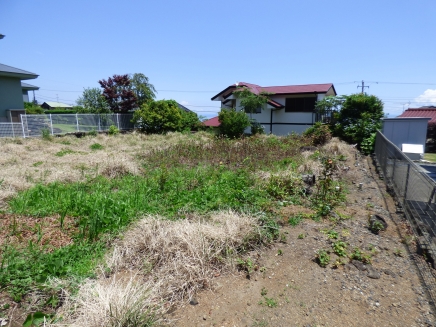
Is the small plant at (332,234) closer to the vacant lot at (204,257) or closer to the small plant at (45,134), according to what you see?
the vacant lot at (204,257)

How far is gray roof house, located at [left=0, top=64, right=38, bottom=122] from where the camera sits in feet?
44.9

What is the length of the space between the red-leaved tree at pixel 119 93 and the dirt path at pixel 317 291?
17476 mm

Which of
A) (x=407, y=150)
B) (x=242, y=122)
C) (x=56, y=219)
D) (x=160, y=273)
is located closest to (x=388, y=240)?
(x=160, y=273)

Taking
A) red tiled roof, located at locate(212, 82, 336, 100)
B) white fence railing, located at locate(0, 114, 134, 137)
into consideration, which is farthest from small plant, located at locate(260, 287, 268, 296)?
red tiled roof, located at locate(212, 82, 336, 100)

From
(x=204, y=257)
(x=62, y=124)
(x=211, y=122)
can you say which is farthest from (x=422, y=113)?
(x=62, y=124)

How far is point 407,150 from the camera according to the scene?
823 centimetres

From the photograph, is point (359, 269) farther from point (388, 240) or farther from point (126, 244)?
point (126, 244)

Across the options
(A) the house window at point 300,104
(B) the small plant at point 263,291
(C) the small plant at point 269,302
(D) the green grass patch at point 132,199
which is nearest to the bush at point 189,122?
(A) the house window at point 300,104

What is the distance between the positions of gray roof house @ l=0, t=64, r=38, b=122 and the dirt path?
1609cm

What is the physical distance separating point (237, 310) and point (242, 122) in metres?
12.7

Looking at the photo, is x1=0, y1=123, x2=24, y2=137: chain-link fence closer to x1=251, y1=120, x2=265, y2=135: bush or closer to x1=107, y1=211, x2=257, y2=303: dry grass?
x1=251, y1=120, x2=265, y2=135: bush

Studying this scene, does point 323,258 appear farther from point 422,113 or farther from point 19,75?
point 422,113

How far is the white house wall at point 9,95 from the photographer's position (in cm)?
1370

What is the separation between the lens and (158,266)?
266 cm
